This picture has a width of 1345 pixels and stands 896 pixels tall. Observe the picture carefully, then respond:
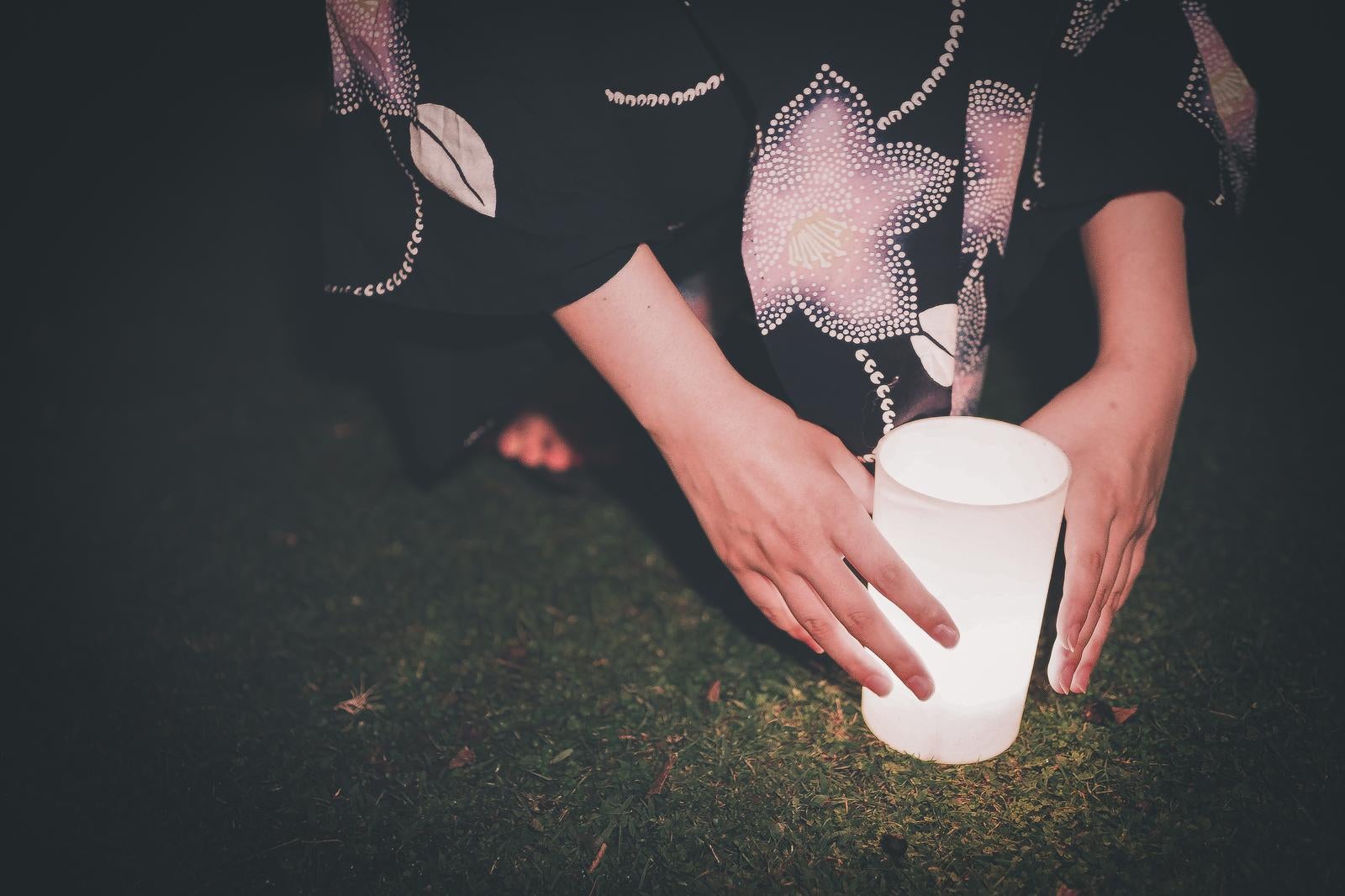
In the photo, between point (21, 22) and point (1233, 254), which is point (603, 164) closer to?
point (1233, 254)

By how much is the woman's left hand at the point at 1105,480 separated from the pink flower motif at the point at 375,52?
85cm

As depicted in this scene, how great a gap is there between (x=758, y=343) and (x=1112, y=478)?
49cm

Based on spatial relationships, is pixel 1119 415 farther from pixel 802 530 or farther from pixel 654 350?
pixel 654 350

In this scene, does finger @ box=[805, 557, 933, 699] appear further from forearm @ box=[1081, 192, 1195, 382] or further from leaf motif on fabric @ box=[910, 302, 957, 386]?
forearm @ box=[1081, 192, 1195, 382]

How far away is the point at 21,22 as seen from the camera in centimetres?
267

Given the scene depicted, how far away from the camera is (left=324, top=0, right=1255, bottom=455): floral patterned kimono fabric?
107 cm

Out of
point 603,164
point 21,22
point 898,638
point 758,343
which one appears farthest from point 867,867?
point 21,22

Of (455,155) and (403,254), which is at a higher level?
(455,155)

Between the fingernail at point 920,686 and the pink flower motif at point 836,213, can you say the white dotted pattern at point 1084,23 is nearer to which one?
the pink flower motif at point 836,213

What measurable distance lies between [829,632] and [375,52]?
872mm

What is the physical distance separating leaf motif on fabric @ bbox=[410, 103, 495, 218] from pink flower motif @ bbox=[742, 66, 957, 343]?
12.3 inches

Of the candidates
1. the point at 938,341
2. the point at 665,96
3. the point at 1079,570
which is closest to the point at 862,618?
the point at 1079,570

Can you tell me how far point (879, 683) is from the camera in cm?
106

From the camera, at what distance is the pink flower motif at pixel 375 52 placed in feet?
3.61
